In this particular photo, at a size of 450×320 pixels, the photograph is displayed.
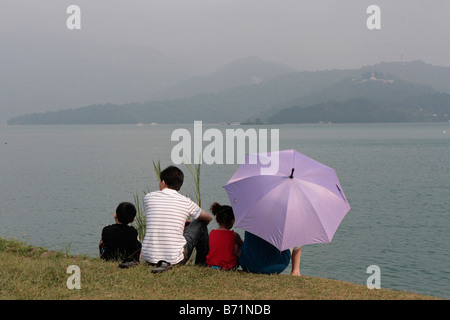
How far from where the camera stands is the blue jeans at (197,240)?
5789 millimetres

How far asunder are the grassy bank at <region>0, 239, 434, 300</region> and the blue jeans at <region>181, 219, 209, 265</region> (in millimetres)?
249

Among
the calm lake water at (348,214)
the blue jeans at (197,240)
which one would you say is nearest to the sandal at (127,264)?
the blue jeans at (197,240)

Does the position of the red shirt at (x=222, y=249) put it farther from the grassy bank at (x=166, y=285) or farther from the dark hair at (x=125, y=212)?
the dark hair at (x=125, y=212)

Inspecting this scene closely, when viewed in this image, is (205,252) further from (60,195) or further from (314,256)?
(60,195)

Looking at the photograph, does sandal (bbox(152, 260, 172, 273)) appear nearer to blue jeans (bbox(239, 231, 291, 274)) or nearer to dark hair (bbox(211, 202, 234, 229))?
dark hair (bbox(211, 202, 234, 229))

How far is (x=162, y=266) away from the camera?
541cm

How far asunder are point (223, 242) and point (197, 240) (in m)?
0.35

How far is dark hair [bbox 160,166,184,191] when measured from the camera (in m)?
5.61

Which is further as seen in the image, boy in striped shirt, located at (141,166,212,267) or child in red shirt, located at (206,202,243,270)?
child in red shirt, located at (206,202,243,270)

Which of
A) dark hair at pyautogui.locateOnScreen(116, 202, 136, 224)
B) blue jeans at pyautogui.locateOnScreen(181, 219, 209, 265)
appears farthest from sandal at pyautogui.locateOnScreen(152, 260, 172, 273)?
dark hair at pyautogui.locateOnScreen(116, 202, 136, 224)

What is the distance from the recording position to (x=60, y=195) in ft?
89.4

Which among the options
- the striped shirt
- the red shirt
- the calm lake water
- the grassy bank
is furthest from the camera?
the calm lake water

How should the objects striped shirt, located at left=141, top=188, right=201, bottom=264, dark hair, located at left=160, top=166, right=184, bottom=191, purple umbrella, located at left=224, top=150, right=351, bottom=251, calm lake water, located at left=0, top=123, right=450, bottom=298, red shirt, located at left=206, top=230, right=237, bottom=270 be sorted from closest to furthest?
purple umbrella, located at left=224, top=150, right=351, bottom=251 → striped shirt, located at left=141, top=188, right=201, bottom=264 → dark hair, located at left=160, top=166, right=184, bottom=191 → red shirt, located at left=206, top=230, right=237, bottom=270 → calm lake water, located at left=0, top=123, right=450, bottom=298
